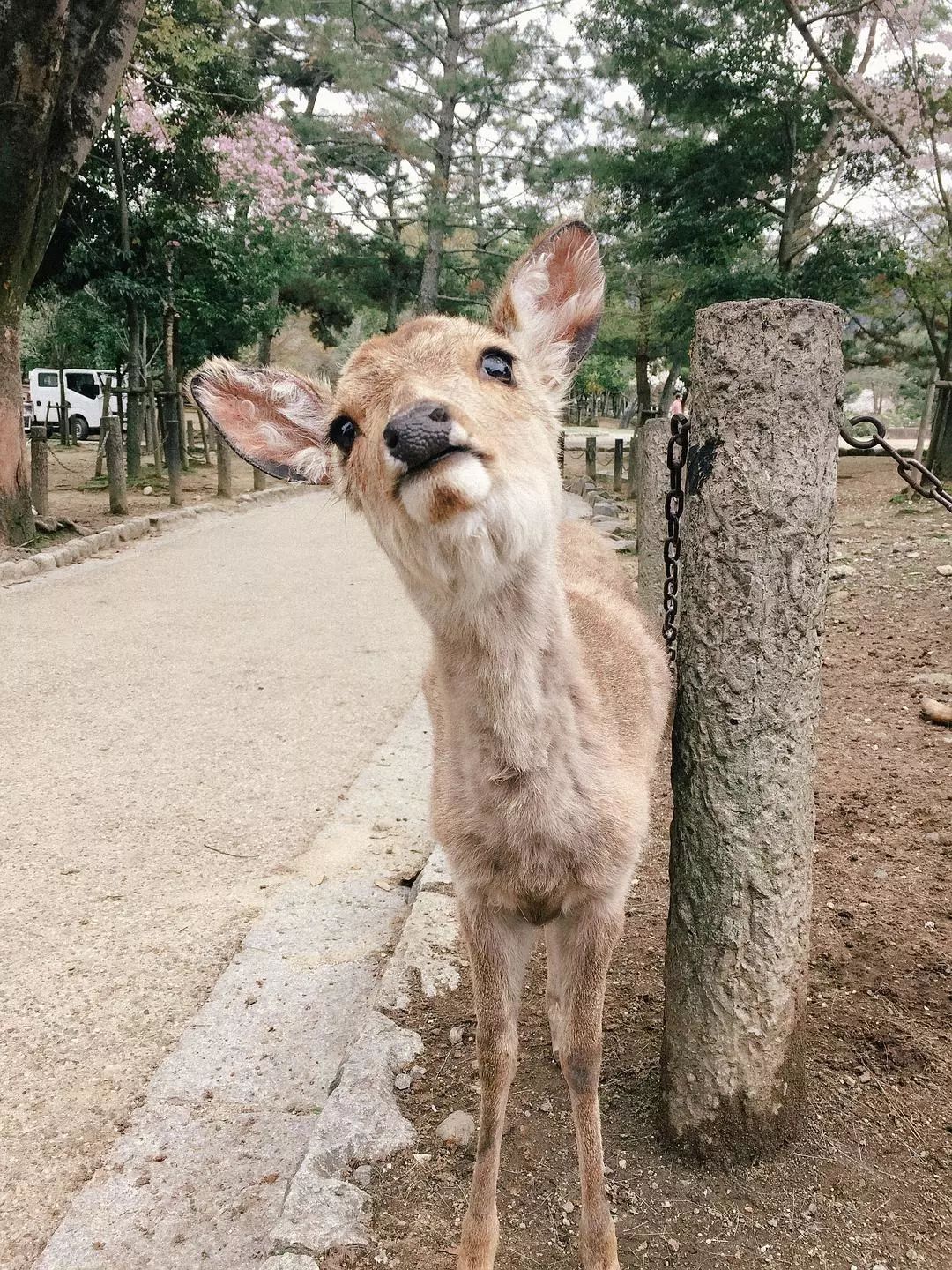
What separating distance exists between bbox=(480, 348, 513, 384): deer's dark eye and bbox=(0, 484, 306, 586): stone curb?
4.25m

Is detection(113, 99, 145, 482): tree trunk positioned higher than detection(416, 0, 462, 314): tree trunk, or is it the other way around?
detection(416, 0, 462, 314): tree trunk

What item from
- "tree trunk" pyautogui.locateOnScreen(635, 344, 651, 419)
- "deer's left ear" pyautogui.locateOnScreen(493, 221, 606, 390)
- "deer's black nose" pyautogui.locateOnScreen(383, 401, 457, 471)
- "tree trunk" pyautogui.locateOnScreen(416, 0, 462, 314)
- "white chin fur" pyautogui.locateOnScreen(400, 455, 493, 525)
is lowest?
"white chin fur" pyautogui.locateOnScreen(400, 455, 493, 525)

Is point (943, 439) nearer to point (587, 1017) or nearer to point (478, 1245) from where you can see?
point (587, 1017)

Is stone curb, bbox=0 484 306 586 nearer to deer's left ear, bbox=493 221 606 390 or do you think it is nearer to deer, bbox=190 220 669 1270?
deer's left ear, bbox=493 221 606 390

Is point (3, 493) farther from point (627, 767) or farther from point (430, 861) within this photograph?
point (627, 767)

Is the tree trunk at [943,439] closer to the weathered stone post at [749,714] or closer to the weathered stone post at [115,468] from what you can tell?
the weathered stone post at [115,468]

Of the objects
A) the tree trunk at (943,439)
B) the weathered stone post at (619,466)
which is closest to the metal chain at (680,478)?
the tree trunk at (943,439)

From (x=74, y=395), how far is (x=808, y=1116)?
34858mm

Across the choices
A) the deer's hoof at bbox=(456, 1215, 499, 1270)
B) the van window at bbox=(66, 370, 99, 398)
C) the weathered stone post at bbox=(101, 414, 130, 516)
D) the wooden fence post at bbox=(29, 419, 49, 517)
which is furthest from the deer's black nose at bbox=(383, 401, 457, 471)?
the van window at bbox=(66, 370, 99, 398)

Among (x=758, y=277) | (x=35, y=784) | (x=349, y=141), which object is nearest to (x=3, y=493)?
(x=35, y=784)

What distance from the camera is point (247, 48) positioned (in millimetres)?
23719

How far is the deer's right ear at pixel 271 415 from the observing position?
95.7 inches

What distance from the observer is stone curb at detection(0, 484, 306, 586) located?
9.67 m

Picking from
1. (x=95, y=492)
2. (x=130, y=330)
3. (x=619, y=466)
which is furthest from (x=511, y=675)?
(x=619, y=466)
